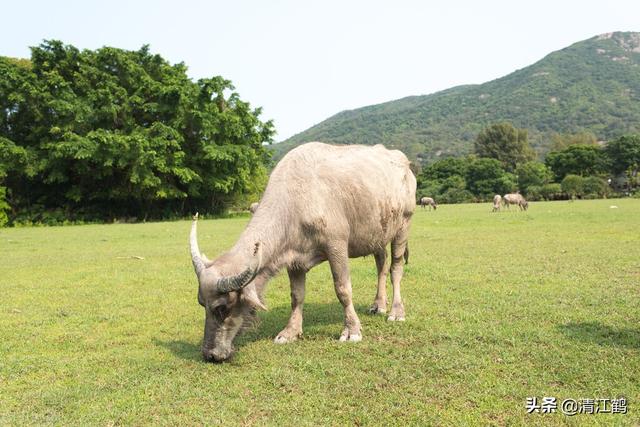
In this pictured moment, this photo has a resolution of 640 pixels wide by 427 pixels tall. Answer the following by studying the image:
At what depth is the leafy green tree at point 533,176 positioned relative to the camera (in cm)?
7831

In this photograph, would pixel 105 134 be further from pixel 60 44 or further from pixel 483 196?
pixel 483 196

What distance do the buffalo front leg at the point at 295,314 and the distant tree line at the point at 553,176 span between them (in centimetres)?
6868

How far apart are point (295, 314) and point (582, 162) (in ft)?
274

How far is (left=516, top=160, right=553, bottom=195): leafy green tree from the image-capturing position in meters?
78.3

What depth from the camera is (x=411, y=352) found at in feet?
18.8

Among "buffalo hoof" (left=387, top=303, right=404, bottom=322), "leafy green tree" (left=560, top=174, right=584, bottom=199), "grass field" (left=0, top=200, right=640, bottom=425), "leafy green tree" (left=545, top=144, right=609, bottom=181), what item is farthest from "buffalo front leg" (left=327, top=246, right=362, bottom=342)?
"leafy green tree" (left=545, top=144, right=609, bottom=181)

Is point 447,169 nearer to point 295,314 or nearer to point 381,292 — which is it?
point 381,292

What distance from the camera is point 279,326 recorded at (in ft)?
24.0

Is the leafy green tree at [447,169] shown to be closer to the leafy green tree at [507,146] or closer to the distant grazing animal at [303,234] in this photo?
the leafy green tree at [507,146]

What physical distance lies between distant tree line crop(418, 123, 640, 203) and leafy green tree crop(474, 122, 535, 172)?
86.5 ft

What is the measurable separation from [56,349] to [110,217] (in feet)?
125

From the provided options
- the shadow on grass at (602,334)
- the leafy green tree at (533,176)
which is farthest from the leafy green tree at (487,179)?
the shadow on grass at (602,334)

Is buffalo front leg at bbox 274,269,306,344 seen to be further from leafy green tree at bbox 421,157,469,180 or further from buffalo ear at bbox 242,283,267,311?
Answer: leafy green tree at bbox 421,157,469,180

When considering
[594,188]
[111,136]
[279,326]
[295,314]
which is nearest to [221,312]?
[295,314]
